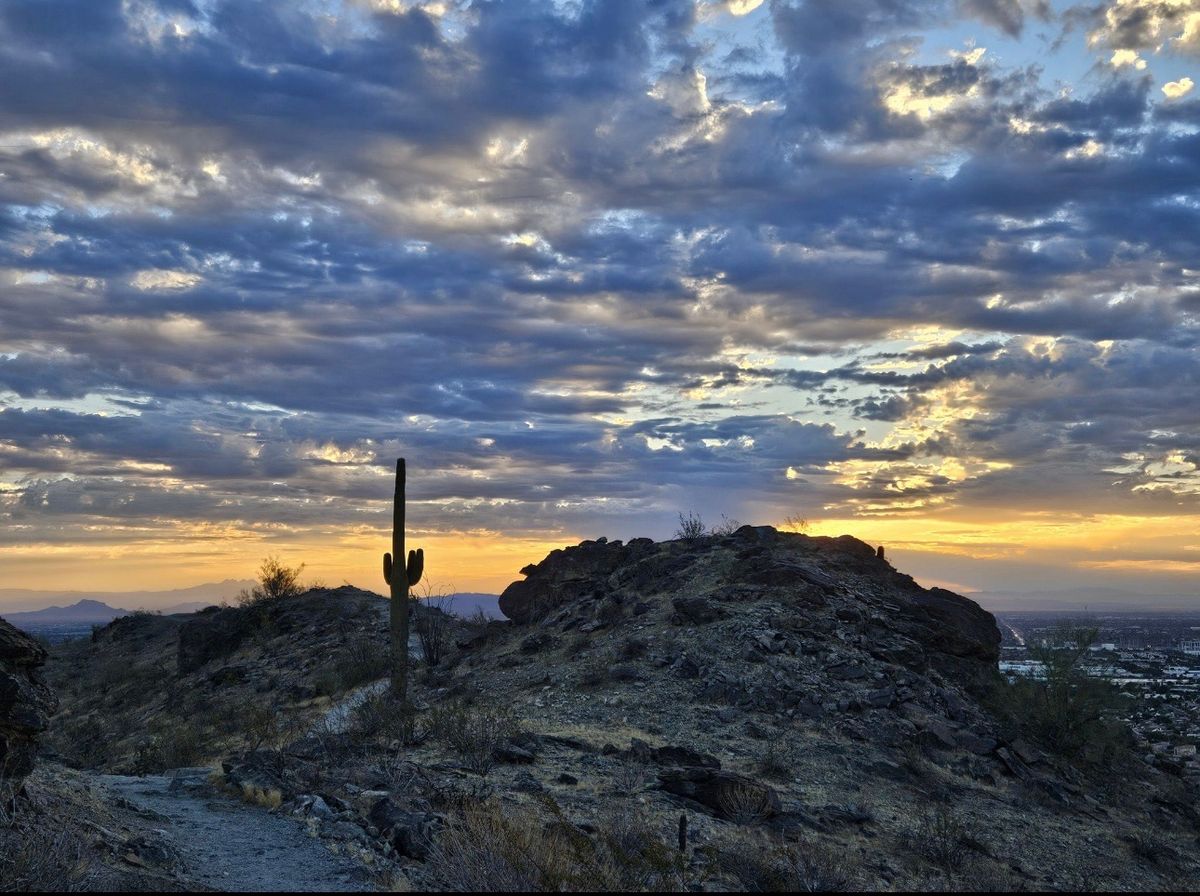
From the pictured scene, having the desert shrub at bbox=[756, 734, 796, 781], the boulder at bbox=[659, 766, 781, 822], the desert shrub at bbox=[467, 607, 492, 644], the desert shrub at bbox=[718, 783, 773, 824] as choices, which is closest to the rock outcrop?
the desert shrub at bbox=[467, 607, 492, 644]

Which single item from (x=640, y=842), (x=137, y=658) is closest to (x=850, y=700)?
(x=640, y=842)

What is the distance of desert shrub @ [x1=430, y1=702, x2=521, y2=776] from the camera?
1675cm

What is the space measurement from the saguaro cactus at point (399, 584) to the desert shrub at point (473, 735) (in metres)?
6.43

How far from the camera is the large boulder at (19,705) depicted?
1144cm

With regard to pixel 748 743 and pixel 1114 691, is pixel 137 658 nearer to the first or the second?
pixel 748 743

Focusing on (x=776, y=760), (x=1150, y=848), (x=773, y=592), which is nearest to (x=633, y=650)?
(x=773, y=592)

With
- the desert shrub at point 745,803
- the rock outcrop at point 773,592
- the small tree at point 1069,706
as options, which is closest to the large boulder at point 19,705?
the desert shrub at point 745,803

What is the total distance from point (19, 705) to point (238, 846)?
3240 millimetres

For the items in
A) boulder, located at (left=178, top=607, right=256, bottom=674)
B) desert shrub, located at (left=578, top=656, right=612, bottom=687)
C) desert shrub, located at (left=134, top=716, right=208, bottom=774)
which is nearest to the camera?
desert shrub, located at (left=134, top=716, right=208, bottom=774)

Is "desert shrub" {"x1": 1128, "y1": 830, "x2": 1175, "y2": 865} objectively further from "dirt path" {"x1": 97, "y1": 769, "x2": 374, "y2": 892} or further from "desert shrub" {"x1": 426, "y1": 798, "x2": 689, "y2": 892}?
"dirt path" {"x1": 97, "y1": 769, "x2": 374, "y2": 892}

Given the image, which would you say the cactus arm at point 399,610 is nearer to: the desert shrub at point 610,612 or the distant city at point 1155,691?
the desert shrub at point 610,612

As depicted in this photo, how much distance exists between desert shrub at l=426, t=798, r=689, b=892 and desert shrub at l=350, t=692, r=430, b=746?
583 cm

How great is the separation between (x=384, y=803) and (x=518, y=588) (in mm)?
24785

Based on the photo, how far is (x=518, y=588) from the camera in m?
37.8
